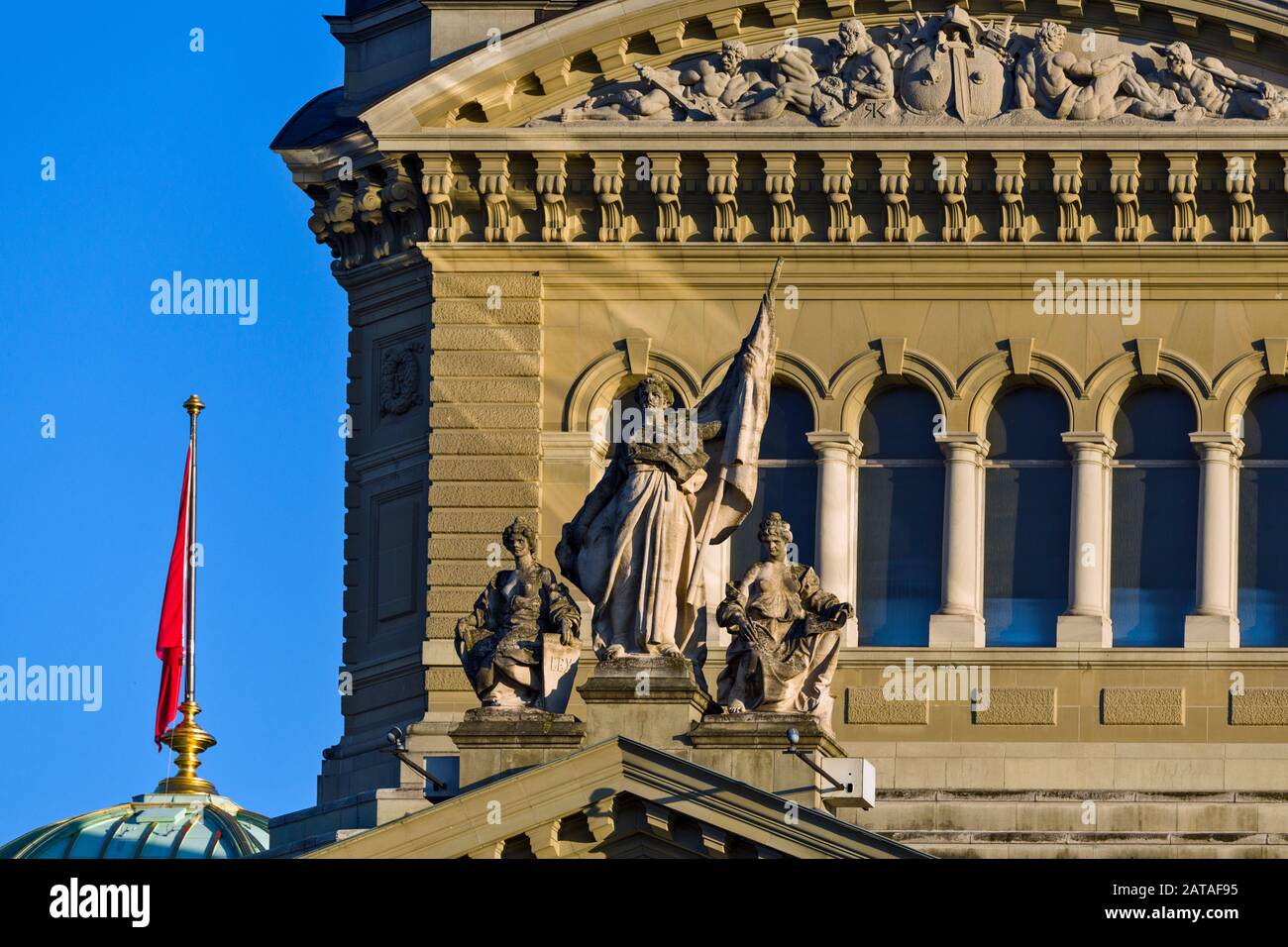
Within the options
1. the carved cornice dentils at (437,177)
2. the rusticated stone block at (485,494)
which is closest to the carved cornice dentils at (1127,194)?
the rusticated stone block at (485,494)

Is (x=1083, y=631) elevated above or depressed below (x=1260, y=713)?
above

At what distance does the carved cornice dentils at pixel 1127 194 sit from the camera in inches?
2638

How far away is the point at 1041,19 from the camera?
67812 millimetres

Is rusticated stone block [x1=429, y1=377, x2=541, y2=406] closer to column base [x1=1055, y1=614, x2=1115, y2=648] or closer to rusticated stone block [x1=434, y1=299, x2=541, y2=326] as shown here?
rusticated stone block [x1=434, y1=299, x2=541, y2=326]

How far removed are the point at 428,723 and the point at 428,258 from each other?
6312mm

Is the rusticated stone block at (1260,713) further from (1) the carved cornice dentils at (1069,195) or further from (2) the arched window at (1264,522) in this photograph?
(1) the carved cornice dentils at (1069,195)

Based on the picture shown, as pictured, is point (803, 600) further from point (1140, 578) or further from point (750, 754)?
point (1140, 578)

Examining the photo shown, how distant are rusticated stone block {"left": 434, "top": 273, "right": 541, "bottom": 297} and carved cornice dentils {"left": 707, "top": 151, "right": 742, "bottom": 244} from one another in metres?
2.33

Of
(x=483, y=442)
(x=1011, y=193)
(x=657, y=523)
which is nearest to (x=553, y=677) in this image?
(x=657, y=523)

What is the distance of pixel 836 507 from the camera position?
66.9 m

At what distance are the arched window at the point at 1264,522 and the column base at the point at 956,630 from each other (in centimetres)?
315

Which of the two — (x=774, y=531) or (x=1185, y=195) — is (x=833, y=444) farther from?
(x=774, y=531)

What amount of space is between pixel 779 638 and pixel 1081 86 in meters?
13.1

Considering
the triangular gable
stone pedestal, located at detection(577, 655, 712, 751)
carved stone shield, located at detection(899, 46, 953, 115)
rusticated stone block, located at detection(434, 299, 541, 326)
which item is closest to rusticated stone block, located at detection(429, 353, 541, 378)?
rusticated stone block, located at detection(434, 299, 541, 326)
